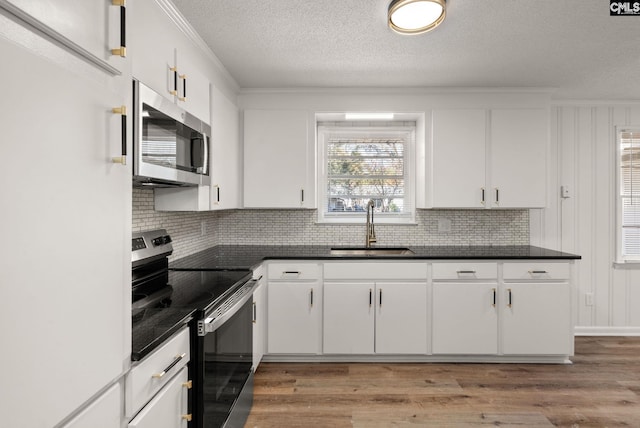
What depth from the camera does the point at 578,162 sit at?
3629 millimetres

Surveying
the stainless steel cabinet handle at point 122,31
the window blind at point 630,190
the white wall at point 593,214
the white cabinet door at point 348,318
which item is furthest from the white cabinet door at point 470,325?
the stainless steel cabinet handle at point 122,31

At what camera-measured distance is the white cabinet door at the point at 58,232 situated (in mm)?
660

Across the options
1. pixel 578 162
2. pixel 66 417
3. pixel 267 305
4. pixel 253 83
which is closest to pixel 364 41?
pixel 253 83

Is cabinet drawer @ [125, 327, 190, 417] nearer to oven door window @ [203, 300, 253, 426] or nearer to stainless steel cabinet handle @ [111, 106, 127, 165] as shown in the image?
oven door window @ [203, 300, 253, 426]

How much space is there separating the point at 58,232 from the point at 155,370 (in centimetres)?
65

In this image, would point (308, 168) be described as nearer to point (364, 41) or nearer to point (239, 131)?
point (239, 131)

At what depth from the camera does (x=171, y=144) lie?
178 centimetres

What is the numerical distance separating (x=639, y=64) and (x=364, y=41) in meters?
2.12

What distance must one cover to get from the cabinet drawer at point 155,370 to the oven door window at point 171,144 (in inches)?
28.9

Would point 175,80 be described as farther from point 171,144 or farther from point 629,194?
point 629,194

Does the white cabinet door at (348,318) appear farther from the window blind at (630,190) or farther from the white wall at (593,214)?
the window blind at (630,190)

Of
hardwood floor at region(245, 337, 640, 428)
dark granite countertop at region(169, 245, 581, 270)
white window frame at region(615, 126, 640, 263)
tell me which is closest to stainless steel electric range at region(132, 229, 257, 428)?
dark granite countertop at region(169, 245, 581, 270)

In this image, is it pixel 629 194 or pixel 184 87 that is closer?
pixel 184 87

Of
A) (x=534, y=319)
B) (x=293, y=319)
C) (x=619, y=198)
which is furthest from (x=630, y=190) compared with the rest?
(x=293, y=319)
